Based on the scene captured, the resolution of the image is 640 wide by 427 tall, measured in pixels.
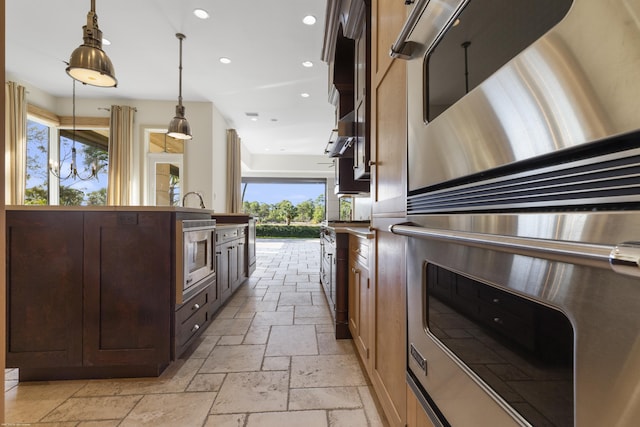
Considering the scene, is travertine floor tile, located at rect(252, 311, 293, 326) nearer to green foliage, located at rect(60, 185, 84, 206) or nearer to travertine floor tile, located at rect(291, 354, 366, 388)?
travertine floor tile, located at rect(291, 354, 366, 388)

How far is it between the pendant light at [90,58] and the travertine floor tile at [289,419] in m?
2.44

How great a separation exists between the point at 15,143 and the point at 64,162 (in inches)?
52.3

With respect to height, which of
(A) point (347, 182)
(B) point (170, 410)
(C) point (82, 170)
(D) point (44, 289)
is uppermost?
(C) point (82, 170)

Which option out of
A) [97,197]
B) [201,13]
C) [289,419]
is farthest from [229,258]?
[97,197]

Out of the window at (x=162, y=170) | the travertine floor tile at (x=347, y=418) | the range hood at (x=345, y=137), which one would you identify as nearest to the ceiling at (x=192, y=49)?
the window at (x=162, y=170)

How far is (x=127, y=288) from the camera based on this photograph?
5.90 ft

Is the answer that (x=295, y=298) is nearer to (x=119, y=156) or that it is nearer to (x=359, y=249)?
(x=359, y=249)

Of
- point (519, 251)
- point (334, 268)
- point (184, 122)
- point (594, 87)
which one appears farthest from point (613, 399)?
point (184, 122)

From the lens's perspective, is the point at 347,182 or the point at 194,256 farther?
the point at 347,182

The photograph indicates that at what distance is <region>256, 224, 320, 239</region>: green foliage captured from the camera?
13.5m

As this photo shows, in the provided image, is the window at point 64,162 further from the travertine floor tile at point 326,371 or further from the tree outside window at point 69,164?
the travertine floor tile at point 326,371

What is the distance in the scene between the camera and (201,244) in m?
2.35

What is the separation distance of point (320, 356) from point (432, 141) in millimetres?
1825

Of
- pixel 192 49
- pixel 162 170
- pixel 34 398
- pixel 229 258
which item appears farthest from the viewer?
pixel 162 170
